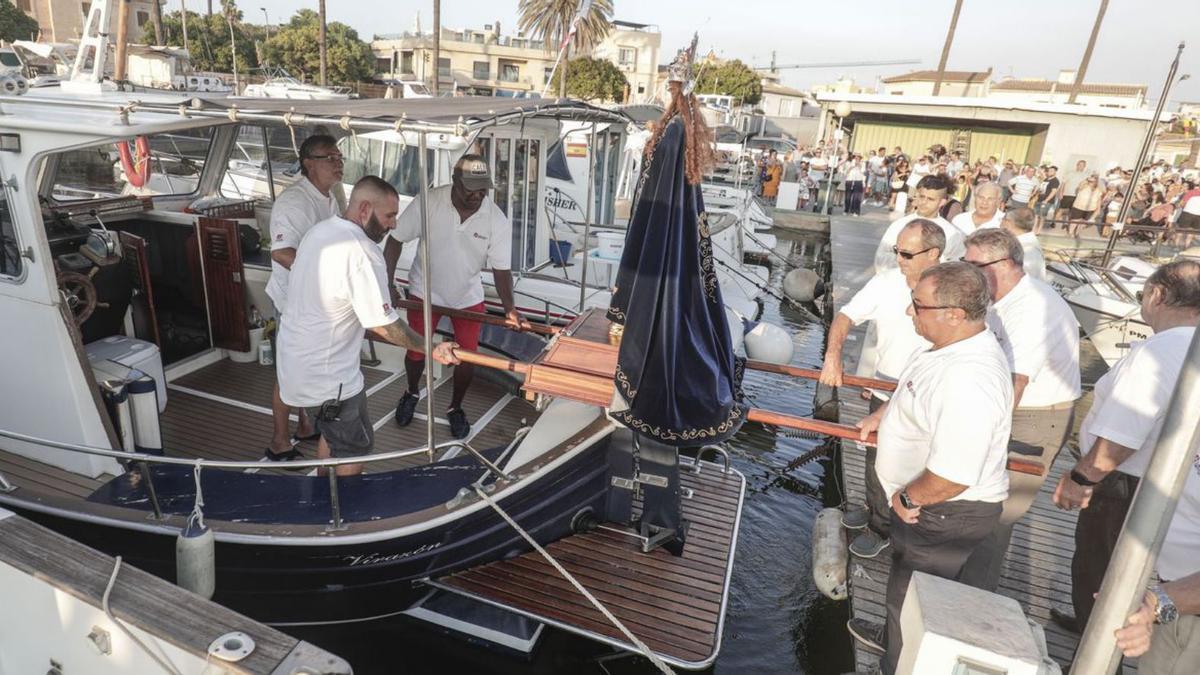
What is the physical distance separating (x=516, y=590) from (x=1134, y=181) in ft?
47.6

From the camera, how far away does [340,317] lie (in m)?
3.34

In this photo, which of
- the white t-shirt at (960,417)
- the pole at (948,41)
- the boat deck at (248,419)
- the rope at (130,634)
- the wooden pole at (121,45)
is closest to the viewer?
the rope at (130,634)

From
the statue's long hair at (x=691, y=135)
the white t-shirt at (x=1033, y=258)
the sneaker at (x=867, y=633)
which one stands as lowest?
the sneaker at (x=867, y=633)

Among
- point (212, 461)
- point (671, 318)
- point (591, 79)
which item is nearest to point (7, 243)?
point (212, 461)

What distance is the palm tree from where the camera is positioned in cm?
598

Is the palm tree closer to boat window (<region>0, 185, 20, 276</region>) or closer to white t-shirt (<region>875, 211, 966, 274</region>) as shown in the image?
white t-shirt (<region>875, 211, 966, 274</region>)

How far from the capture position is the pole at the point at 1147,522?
1660 millimetres

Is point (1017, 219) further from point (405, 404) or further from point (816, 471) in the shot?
point (405, 404)

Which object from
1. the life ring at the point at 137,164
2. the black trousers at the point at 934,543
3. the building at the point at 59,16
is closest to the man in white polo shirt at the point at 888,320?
the black trousers at the point at 934,543

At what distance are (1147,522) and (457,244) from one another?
12.8ft

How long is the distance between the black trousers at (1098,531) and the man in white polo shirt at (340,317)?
3064 mm

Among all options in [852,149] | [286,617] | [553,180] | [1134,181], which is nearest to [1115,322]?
[1134,181]

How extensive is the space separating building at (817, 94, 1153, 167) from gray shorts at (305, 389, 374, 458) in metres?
22.1

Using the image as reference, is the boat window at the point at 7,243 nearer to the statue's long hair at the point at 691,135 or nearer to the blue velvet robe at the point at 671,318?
the blue velvet robe at the point at 671,318
